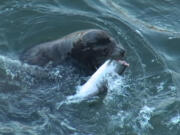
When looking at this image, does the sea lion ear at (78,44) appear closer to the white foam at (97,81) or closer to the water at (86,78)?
the water at (86,78)

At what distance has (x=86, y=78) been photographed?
24.1 ft

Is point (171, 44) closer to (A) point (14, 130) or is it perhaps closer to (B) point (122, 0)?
(B) point (122, 0)

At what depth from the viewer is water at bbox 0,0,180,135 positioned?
6.90 meters

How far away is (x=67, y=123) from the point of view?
6816 millimetres

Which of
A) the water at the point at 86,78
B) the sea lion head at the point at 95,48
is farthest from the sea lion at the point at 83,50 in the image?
the water at the point at 86,78

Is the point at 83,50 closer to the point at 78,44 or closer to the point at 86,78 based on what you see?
the point at 78,44

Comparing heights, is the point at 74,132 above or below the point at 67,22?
below

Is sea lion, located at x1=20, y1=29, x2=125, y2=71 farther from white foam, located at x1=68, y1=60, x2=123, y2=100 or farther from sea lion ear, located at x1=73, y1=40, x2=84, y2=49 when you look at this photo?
white foam, located at x1=68, y1=60, x2=123, y2=100

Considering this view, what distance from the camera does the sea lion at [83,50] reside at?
286 inches

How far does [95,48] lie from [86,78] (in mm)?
474

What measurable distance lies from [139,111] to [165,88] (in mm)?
978

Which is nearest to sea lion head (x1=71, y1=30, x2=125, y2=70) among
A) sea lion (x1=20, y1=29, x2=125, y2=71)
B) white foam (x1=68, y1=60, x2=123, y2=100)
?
sea lion (x1=20, y1=29, x2=125, y2=71)

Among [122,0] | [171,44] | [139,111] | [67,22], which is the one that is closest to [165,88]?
[139,111]

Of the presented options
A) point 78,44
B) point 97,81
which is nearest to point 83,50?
point 78,44
